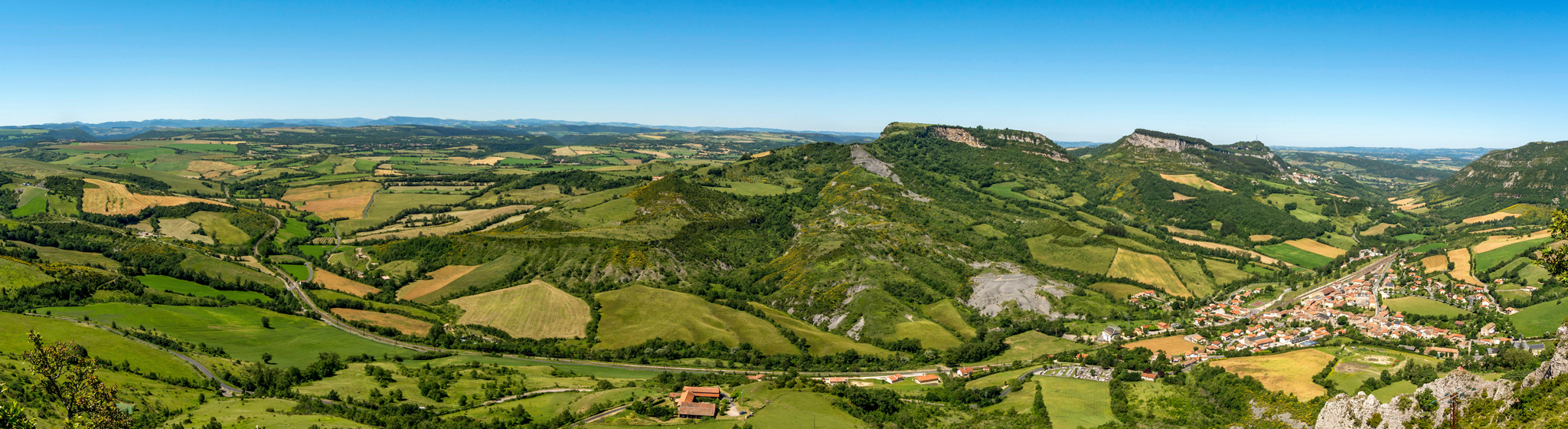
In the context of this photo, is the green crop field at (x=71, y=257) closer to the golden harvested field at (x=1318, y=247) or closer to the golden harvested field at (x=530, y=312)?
the golden harvested field at (x=530, y=312)

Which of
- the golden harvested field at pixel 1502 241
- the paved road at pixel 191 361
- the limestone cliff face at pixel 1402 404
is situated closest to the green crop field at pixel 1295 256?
the golden harvested field at pixel 1502 241

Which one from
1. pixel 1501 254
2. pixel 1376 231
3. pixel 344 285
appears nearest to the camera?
pixel 344 285

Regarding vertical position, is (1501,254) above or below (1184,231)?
above

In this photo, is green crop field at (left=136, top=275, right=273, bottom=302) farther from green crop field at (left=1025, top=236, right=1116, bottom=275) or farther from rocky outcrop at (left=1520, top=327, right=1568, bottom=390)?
green crop field at (left=1025, top=236, right=1116, bottom=275)

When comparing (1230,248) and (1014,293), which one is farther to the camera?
(1230,248)

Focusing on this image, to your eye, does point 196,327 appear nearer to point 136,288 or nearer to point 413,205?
point 136,288

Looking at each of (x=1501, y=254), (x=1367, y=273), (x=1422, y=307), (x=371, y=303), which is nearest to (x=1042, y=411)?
(x=1422, y=307)

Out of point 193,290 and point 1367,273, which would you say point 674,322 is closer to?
point 193,290
